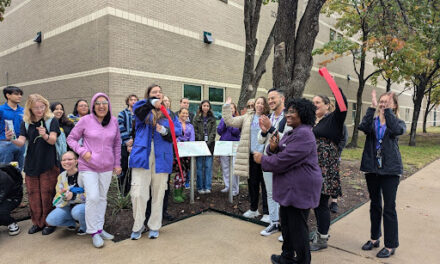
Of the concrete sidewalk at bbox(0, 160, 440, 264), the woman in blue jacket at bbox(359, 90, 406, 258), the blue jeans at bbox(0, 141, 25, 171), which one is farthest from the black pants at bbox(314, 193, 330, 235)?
the blue jeans at bbox(0, 141, 25, 171)

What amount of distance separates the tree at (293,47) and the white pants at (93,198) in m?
3.59

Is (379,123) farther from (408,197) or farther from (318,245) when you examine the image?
(408,197)

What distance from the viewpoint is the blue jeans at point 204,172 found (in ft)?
19.2

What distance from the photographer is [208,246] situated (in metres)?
3.52

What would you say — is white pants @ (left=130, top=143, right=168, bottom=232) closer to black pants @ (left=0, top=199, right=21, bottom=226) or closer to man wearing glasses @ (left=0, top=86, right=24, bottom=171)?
black pants @ (left=0, top=199, right=21, bottom=226)

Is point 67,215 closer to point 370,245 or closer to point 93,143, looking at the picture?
point 93,143

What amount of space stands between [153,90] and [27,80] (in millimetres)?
12100

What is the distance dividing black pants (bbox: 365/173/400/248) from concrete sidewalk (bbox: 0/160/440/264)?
0.27m

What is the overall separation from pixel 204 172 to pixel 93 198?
2.76m

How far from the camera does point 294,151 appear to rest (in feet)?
8.77

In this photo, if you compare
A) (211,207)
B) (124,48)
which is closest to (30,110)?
(211,207)

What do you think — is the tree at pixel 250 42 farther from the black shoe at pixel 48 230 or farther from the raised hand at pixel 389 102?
the black shoe at pixel 48 230

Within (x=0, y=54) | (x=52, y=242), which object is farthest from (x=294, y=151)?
(x=0, y=54)

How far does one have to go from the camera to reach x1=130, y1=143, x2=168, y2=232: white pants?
3.61 meters
